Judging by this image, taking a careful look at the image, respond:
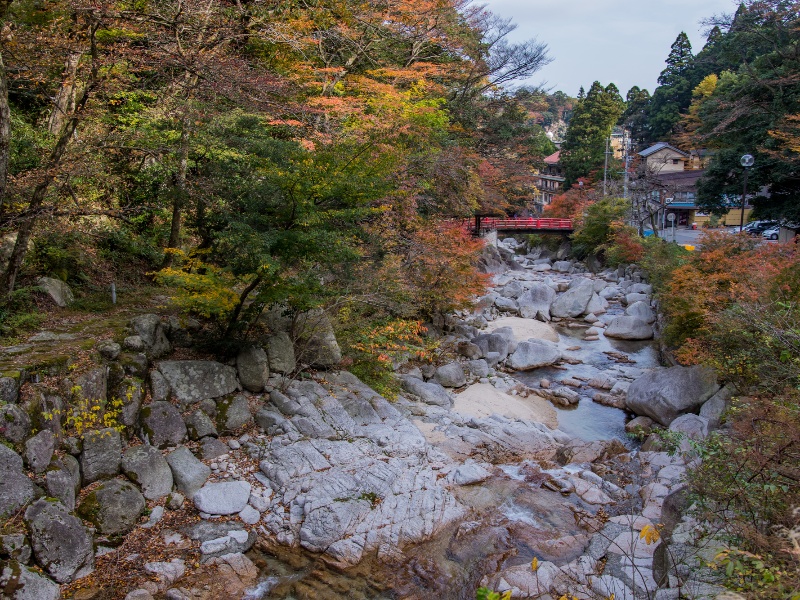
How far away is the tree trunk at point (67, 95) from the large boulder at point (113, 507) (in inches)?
241

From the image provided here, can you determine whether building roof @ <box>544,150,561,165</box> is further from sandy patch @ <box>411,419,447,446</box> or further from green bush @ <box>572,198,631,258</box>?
sandy patch @ <box>411,419,447,446</box>

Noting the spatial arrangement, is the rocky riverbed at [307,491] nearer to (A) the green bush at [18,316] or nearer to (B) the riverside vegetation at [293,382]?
(B) the riverside vegetation at [293,382]

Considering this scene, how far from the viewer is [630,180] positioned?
1491 inches

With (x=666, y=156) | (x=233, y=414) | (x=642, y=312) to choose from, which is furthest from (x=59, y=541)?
(x=666, y=156)

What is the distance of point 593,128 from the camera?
142ft

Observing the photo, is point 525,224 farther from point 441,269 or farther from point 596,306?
point 441,269

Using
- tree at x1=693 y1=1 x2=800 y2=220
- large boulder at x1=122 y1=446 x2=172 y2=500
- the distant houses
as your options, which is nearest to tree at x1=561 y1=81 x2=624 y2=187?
the distant houses

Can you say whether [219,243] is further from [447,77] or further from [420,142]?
[447,77]

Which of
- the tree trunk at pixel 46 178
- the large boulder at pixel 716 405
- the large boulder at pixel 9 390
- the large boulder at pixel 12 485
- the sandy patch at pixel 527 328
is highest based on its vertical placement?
the tree trunk at pixel 46 178

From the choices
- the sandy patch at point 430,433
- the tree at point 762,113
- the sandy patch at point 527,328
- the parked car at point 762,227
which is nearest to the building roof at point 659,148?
the tree at point 762,113

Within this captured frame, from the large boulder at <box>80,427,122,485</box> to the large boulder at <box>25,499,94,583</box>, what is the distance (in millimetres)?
796

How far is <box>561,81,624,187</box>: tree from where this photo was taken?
140 ft

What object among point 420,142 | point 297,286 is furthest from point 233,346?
point 420,142

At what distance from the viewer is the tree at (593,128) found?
42750 millimetres
